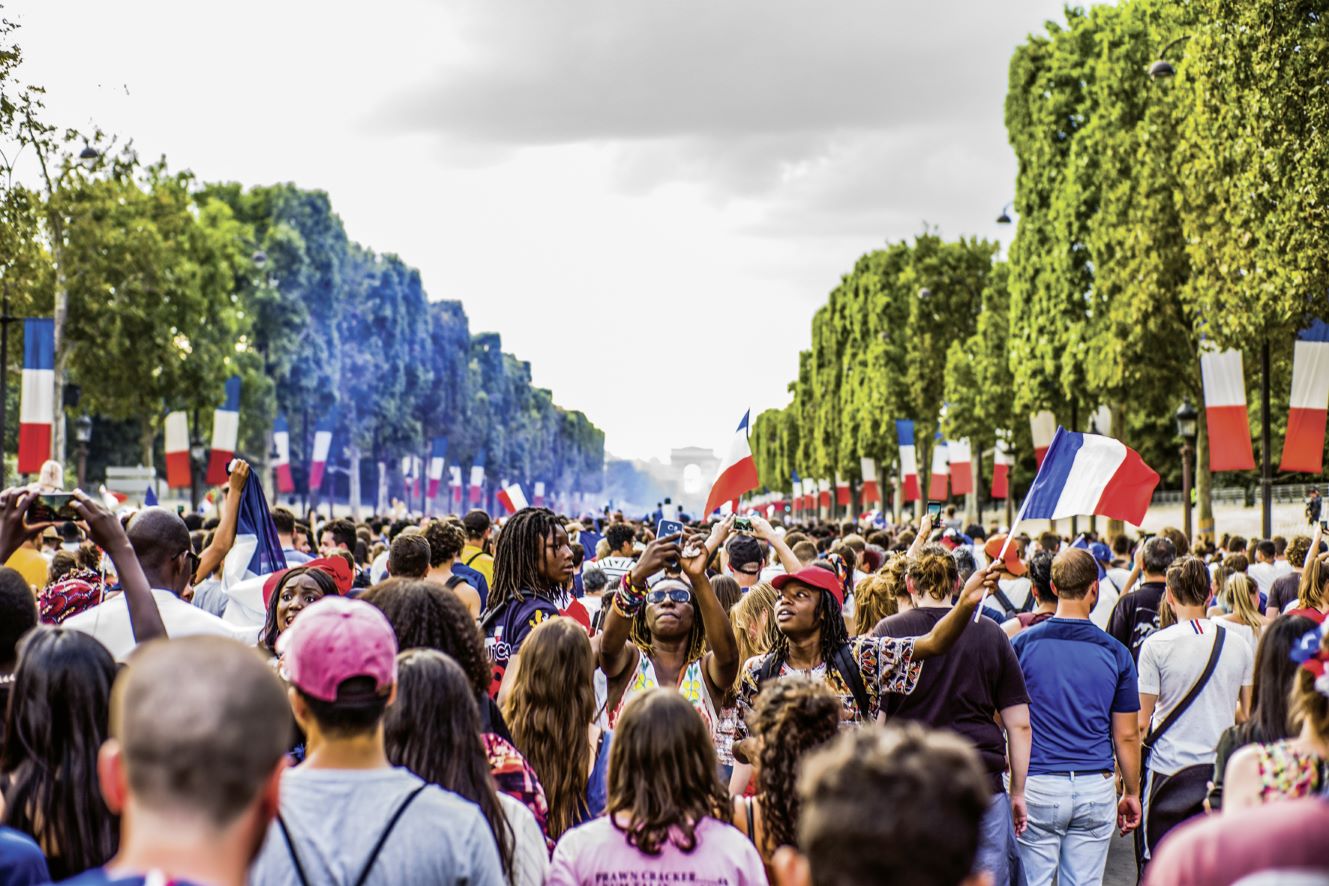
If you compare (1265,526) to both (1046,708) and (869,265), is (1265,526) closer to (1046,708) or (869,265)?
(1046,708)

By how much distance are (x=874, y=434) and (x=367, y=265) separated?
104 ft

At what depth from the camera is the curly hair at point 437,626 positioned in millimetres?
4445

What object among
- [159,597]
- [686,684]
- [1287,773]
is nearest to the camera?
[1287,773]

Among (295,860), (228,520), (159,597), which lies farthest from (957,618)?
(228,520)

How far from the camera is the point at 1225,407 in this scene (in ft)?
66.9

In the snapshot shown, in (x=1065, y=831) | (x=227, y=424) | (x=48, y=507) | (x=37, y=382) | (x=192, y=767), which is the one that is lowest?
(x=1065, y=831)

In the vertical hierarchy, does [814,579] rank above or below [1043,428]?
below

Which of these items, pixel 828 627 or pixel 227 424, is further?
pixel 227 424

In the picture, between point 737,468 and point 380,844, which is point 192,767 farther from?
point 737,468

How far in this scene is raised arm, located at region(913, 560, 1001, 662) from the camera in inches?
221

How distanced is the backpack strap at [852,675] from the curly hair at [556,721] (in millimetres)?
1206

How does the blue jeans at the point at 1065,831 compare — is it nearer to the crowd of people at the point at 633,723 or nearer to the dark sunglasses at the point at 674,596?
the crowd of people at the point at 633,723

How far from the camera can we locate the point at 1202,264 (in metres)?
22.7

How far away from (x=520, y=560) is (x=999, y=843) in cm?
248
